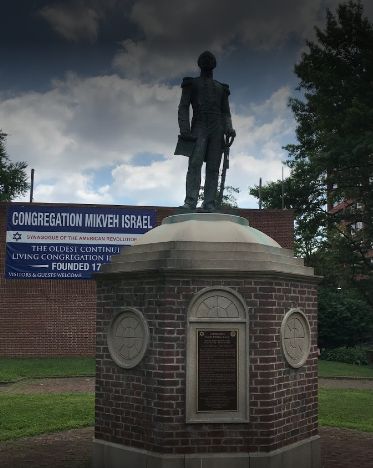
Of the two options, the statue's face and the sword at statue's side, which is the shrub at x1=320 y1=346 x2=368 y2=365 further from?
the statue's face

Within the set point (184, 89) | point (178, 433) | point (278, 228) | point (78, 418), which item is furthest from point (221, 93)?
point (278, 228)

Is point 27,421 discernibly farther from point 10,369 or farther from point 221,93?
point 10,369

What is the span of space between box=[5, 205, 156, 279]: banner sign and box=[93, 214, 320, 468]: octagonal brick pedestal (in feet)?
48.4

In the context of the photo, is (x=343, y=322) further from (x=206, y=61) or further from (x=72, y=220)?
(x=206, y=61)

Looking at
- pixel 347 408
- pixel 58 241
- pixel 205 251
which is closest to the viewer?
pixel 205 251

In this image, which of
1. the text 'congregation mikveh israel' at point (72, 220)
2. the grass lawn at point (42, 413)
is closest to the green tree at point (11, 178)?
the text 'congregation mikveh israel' at point (72, 220)

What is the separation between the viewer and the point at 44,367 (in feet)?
62.5

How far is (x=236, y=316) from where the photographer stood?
664 centimetres

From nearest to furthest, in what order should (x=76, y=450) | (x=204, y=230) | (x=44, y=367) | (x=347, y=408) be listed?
1. (x=204, y=230)
2. (x=76, y=450)
3. (x=347, y=408)
4. (x=44, y=367)

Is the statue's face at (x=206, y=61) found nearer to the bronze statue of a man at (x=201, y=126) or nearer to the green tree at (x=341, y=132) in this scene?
the bronze statue of a man at (x=201, y=126)

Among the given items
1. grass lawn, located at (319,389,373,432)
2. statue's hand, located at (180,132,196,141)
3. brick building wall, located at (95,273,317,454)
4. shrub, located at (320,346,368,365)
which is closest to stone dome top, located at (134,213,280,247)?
brick building wall, located at (95,273,317,454)

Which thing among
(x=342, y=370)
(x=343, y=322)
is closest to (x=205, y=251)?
(x=342, y=370)

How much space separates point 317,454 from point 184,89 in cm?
518

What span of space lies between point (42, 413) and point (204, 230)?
6457mm
